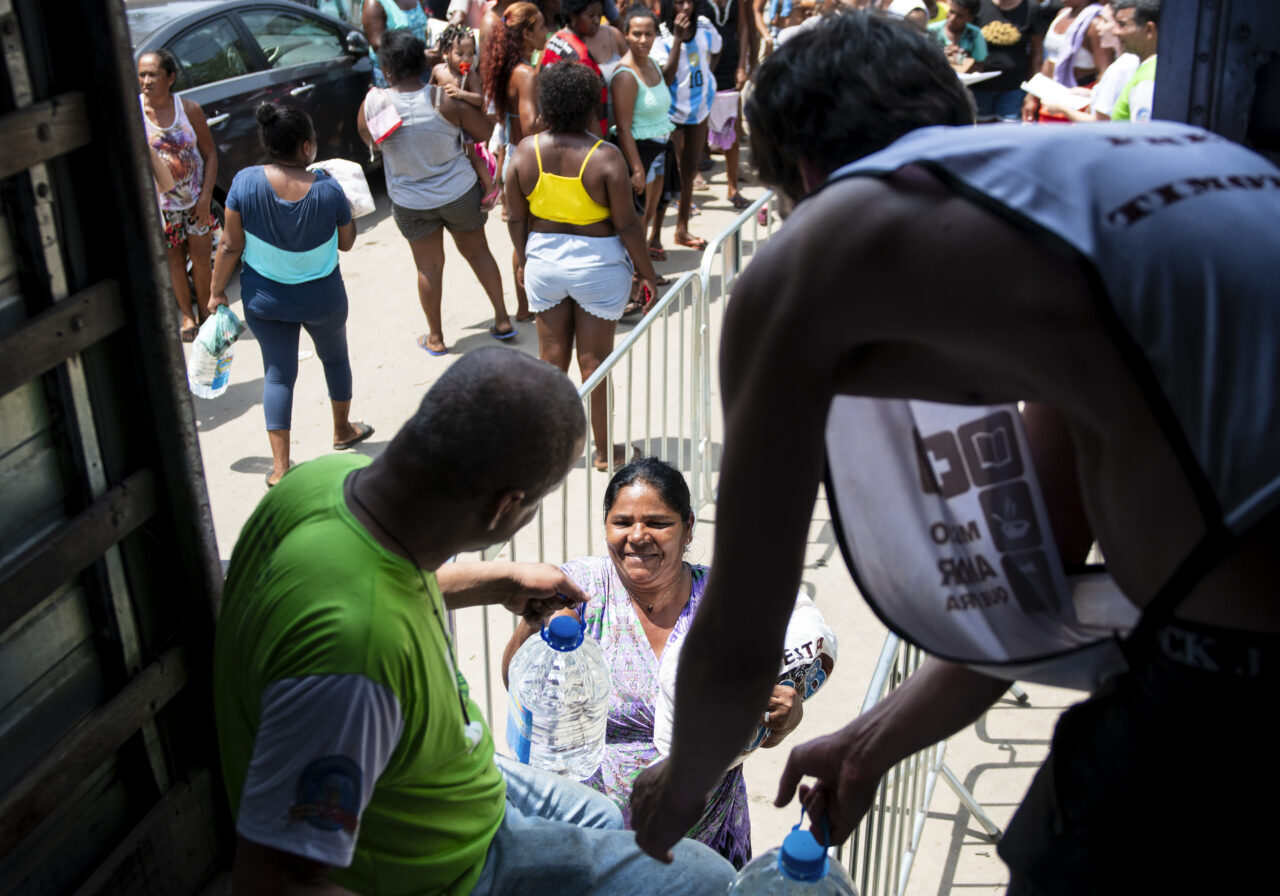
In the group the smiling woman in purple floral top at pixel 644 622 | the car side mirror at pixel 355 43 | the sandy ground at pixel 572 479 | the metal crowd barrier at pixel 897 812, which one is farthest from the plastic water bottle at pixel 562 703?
the car side mirror at pixel 355 43

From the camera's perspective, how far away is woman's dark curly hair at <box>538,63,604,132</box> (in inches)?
230

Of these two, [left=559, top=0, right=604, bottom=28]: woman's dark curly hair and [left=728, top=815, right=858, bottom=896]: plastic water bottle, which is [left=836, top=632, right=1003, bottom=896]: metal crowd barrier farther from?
[left=559, top=0, right=604, bottom=28]: woman's dark curly hair

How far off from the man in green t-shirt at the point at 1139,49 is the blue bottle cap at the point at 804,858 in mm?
4809

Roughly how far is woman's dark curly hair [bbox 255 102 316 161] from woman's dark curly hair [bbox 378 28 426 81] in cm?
135

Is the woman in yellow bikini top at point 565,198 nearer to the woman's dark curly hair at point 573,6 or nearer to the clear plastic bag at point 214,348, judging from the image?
the clear plastic bag at point 214,348

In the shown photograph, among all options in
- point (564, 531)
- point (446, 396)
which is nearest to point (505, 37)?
A: point (564, 531)

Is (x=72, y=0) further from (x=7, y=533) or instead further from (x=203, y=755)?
(x=203, y=755)

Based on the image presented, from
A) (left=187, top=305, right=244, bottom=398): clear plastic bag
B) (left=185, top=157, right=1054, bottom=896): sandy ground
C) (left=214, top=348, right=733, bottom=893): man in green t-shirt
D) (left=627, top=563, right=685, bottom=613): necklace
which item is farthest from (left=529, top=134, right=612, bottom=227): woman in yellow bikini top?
(left=214, top=348, right=733, bottom=893): man in green t-shirt

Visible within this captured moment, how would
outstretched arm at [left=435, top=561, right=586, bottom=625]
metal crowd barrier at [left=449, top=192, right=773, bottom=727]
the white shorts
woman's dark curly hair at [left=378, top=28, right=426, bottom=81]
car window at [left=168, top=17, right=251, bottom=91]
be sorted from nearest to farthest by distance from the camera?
outstretched arm at [left=435, top=561, right=586, bottom=625]
metal crowd barrier at [left=449, top=192, right=773, bottom=727]
the white shorts
woman's dark curly hair at [left=378, top=28, right=426, bottom=81]
car window at [left=168, top=17, right=251, bottom=91]

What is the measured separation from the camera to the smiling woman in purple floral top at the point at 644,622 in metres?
3.22

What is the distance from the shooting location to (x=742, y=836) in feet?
10.9

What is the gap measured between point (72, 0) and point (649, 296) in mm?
5005

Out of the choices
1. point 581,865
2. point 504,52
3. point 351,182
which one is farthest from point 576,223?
point 581,865

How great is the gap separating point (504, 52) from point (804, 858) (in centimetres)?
671
